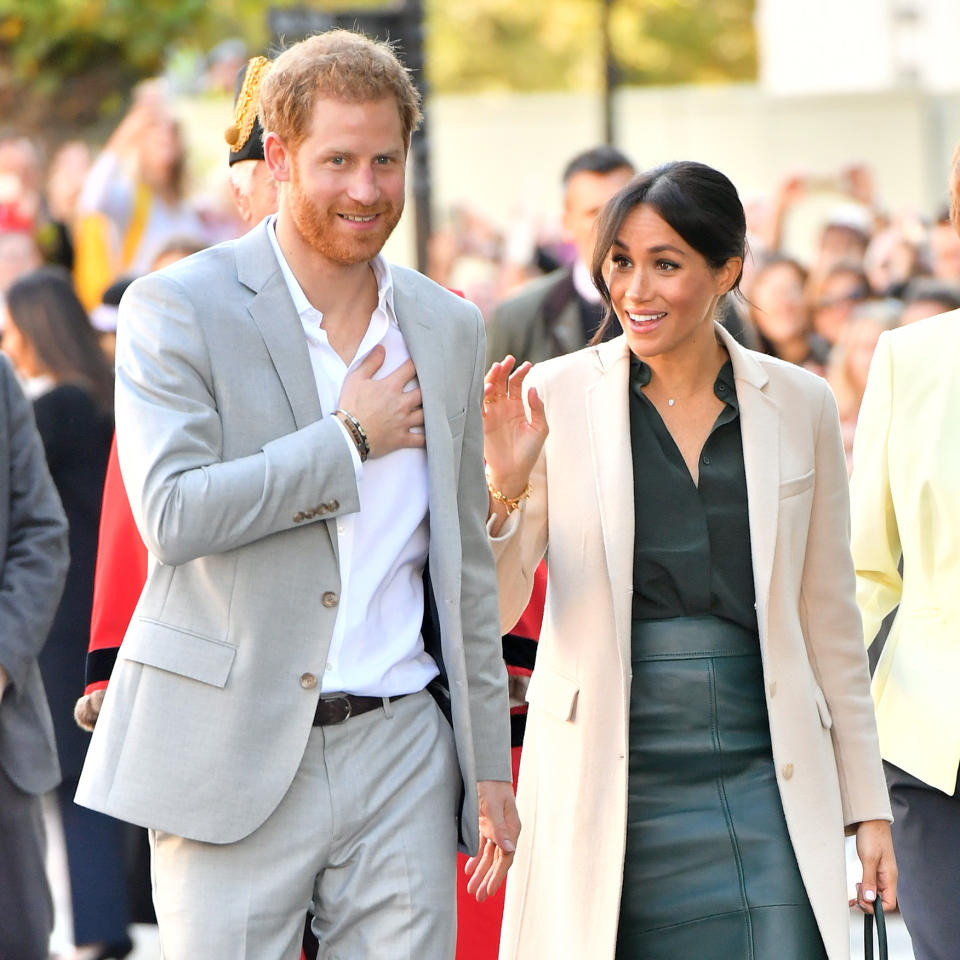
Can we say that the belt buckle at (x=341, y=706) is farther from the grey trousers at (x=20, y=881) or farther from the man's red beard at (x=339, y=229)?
the grey trousers at (x=20, y=881)

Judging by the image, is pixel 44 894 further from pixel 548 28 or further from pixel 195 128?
pixel 548 28

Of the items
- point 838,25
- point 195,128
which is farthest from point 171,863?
point 838,25

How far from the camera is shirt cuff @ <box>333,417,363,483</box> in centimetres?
348

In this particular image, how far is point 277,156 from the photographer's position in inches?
146

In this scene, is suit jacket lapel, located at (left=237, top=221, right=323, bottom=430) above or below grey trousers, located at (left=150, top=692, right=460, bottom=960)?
above

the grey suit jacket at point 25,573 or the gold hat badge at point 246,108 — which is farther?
the grey suit jacket at point 25,573

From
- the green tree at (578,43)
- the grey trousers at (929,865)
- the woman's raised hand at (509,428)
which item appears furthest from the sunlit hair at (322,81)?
the green tree at (578,43)

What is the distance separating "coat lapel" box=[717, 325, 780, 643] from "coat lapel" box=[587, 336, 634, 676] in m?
0.26

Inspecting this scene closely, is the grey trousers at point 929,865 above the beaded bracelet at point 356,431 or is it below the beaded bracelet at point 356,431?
below

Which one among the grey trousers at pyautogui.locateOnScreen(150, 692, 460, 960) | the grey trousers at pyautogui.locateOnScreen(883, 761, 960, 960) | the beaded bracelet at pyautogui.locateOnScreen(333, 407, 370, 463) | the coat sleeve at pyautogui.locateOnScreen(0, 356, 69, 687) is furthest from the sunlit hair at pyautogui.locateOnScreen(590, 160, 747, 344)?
the coat sleeve at pyautogui.locateOnScreen(0, 356, 69, 687)

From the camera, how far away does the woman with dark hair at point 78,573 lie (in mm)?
6859

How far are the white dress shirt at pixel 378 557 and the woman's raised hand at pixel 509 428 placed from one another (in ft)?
1.45

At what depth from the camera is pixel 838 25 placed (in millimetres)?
33750

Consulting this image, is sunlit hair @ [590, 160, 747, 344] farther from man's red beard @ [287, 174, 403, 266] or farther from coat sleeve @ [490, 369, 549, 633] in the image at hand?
man's red beard @ [287, 174, 403, 266]
